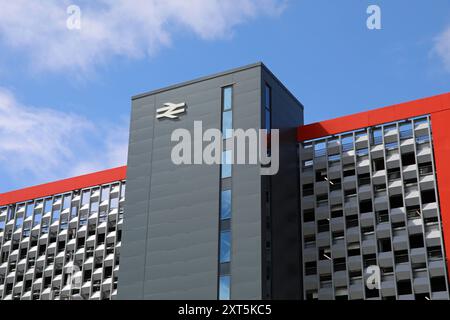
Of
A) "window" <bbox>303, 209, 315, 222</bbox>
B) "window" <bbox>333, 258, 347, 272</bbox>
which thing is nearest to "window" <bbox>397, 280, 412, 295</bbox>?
"window" <bbox>333, 258, 347, 272</bbox>

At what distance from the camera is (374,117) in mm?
50344

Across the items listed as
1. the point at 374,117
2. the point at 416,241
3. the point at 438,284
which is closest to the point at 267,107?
the point at 374,117

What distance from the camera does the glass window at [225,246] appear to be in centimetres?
4497

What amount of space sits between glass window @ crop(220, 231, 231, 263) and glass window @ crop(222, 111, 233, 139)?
7153 mm

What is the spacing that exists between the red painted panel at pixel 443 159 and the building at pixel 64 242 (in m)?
26.8

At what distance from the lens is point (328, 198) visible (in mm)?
49938

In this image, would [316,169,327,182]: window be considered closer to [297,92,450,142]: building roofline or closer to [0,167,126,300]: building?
[297,92,450,142]: building roofline

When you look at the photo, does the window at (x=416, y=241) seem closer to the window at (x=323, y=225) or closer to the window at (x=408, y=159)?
the window at (x=408, y=159)

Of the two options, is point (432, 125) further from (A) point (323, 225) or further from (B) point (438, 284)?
(B) point (438, 284)

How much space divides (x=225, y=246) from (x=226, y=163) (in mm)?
5975

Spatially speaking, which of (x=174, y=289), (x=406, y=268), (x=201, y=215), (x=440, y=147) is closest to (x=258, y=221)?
(x=201, y=215)

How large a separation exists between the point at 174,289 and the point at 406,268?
15.5 m

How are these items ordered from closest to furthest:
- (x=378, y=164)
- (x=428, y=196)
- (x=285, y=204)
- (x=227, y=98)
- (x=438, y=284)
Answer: (x=438, y=284) → (x=428, y=196) → (x=285, y=204) → (x=378, y=164) → (x=227, y=98)

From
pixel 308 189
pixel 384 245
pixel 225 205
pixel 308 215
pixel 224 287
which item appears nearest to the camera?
pixel 224 287
